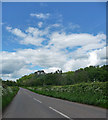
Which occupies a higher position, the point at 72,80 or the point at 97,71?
the point at 97,71

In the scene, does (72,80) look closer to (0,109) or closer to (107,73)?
(107,73)

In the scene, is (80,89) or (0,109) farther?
(80,89)

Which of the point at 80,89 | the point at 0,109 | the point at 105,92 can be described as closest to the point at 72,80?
the point at 80,89

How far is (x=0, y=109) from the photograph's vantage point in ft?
32.2

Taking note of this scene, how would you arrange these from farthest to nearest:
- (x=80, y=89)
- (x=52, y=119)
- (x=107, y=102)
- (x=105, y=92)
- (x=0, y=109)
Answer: (x=80, y=89), (x=105, y=92), (x=107, y=102), (x=0, y=109), (x=52, y=119)

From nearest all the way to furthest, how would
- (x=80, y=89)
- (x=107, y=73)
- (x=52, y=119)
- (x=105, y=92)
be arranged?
(x=52, y=119)
(x=105, y=92)
(x=80, y=89)
(x=107, y=73)

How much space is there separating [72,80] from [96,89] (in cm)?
7791

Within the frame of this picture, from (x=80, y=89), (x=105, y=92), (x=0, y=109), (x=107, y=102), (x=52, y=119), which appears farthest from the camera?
(x=80, y=89)

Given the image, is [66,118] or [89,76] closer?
[66,118]

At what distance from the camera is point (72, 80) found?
95.2 meters

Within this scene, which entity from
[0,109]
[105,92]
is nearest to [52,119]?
[0,109]

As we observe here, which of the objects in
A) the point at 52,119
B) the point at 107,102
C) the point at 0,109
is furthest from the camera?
the point at 107,102

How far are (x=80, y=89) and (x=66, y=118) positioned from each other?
52.2 feet

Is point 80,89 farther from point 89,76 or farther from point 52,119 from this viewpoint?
point 89,76
